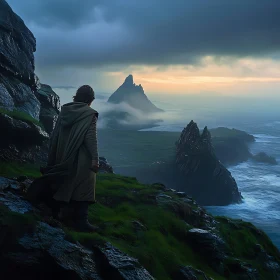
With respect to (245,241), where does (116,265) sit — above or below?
above

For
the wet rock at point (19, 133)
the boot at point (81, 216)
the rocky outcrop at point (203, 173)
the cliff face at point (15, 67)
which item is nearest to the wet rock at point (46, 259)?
the boot at point (81, 216)

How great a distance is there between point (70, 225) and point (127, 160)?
18480cm

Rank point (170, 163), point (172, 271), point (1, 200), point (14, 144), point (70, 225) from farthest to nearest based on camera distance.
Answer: point (170, 163), point (14, 144), point (172, 271), point (70, 225), point (1, 200)

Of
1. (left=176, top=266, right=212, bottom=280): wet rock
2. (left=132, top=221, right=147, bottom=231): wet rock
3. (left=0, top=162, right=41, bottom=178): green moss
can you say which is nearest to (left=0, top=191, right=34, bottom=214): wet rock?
(left=132, top=221, right=147, bottom=231): wet rock

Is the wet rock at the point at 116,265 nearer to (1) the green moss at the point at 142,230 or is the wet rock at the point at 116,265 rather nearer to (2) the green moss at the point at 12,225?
(1) the green moss at the point at 142,230

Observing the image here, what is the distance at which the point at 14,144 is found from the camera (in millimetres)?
20328

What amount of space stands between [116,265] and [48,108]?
26691mm

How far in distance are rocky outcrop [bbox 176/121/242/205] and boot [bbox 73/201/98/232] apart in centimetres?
12780

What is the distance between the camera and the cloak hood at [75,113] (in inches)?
418

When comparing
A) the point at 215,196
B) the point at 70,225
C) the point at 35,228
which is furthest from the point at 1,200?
the point at 215,196

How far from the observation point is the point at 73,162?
10375mm

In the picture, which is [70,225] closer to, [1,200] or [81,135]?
[1,200]

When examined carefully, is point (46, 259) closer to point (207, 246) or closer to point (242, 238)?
point (207, 246)

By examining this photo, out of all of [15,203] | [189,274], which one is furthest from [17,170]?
[189,274]
